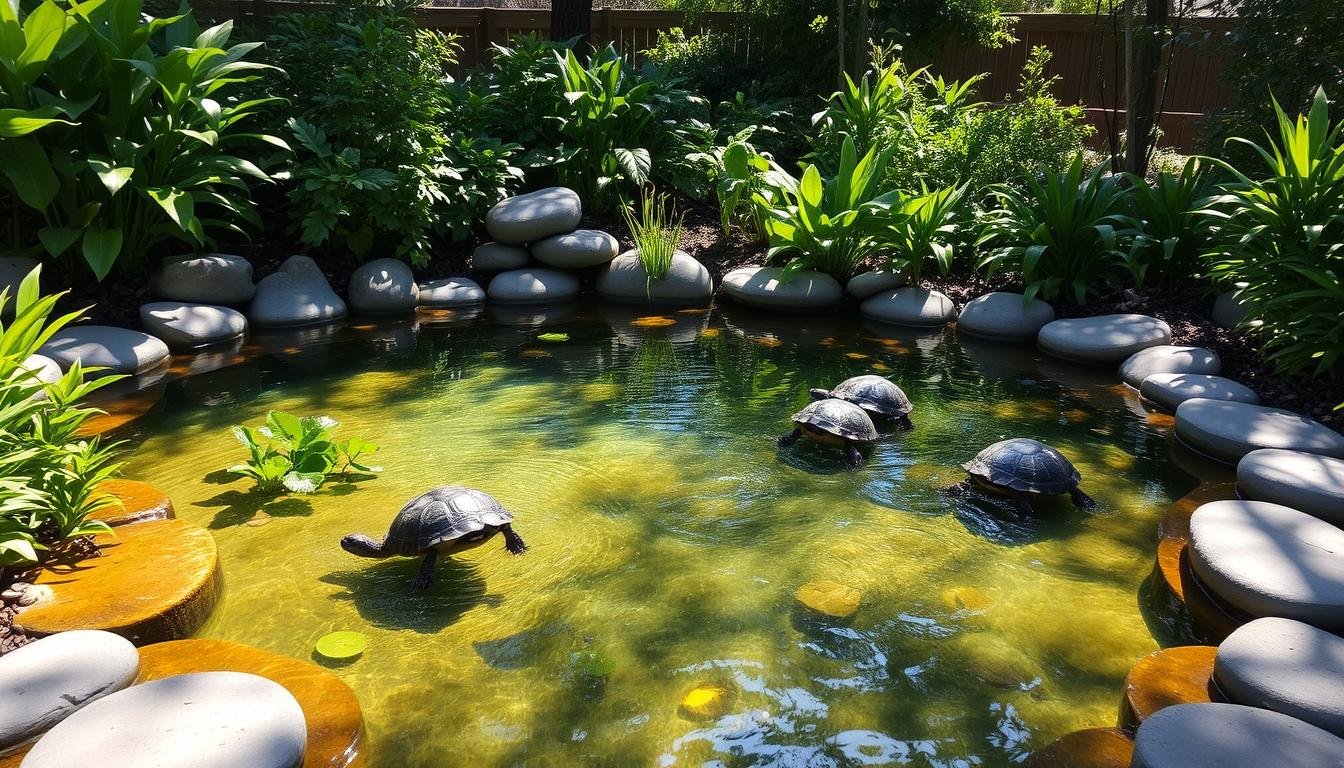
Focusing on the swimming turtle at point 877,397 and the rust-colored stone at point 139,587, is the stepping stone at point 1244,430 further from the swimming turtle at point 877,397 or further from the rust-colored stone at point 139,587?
the rust-colored stone at point 139,587

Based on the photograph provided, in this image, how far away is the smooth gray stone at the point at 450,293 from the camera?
26.8ft

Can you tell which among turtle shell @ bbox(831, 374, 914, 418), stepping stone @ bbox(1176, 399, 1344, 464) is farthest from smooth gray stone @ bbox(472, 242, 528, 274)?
stepping stone @ bbox(1176, 399, 1344, 464)

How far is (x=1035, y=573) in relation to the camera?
378cm

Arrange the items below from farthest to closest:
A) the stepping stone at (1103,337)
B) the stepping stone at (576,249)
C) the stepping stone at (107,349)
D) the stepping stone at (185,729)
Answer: the stepping stone at (576,249), the stepping stone at (1103,337), the stepping stone at (107,349), the stepping stone at (185,729)

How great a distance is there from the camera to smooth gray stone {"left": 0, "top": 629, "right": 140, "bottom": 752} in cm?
250

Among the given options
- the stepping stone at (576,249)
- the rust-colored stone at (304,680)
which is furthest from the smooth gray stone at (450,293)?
the rust-colored stone at (304,680)

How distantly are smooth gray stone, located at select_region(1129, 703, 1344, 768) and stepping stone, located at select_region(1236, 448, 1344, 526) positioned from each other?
192 cm

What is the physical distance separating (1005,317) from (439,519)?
5.47 meters

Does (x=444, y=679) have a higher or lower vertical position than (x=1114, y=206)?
lower

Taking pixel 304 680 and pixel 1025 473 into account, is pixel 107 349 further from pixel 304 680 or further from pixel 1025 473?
pixel 1025 473

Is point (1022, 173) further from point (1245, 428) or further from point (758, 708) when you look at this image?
point (758, 708)

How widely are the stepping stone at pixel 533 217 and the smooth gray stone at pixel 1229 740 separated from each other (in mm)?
6849

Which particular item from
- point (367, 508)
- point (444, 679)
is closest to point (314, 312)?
point (367, 508)

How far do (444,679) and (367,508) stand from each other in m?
1.46
